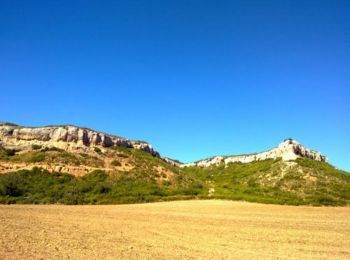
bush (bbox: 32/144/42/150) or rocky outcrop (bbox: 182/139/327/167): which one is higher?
rocky outcrop (bbox: 182/139/327/167)

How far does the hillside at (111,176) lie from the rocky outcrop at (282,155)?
52cm

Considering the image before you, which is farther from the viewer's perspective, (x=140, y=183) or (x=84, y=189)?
(x=140, y=183)

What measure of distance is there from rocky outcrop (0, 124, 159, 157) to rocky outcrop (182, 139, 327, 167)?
44288mm

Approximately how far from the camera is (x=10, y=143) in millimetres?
69062

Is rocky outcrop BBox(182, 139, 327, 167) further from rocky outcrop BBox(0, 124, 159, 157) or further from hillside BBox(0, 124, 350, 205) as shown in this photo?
rocky outcrop BBox(0, 124, 159, 157)

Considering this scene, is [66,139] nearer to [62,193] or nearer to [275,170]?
[62,193]

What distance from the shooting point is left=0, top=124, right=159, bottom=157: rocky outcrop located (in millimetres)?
69625

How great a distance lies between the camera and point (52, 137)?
7244 cm

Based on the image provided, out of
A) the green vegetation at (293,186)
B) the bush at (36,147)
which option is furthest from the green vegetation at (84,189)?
→ the bush at (36,147)

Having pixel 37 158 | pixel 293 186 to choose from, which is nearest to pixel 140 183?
pixel 37 158

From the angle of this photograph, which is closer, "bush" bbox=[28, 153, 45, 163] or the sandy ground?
the sandy ground

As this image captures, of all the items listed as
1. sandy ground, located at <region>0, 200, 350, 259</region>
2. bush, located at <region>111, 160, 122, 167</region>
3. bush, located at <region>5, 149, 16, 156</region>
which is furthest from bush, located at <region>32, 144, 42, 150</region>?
sandy ground, located at <region>0, 200, 350, 259</region>

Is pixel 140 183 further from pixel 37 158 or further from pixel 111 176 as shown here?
pixel 37 158

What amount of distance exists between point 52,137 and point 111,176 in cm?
1947
